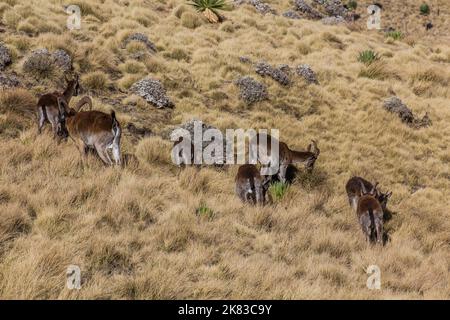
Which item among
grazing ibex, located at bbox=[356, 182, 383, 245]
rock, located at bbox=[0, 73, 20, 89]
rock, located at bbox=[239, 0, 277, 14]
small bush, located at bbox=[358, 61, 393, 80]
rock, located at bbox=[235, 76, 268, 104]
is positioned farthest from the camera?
rock, located at bbox=[239, 0, 277, 14]

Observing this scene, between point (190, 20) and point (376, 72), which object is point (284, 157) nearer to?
point (376, 72)

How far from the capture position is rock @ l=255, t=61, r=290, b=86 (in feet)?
56.7

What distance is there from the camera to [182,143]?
35.9 feet

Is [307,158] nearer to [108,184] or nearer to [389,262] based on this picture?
[389,262]

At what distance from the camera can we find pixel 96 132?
8781 mm

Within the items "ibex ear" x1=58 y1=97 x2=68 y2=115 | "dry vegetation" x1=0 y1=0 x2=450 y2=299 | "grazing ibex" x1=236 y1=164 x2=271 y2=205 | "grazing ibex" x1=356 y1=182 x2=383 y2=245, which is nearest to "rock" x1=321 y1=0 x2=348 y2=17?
"dry vegetation" x1=0 y1=0 x2=450 y2=299

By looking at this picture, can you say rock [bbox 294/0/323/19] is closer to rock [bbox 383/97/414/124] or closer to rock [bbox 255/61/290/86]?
rock [bbox 255/61/290/86]

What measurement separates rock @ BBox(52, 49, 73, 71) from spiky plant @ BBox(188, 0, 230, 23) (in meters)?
11.1

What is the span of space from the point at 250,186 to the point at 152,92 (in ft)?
20.2

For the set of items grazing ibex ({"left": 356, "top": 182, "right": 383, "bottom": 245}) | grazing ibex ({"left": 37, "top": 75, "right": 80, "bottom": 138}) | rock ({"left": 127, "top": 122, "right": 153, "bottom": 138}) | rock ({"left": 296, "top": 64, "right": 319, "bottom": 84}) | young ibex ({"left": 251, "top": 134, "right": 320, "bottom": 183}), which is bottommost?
grazing ibex ({"left": 356, "top": 182, "right": 383, "bottom": 245})

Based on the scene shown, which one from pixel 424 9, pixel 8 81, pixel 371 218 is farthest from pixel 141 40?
pixel 424 9

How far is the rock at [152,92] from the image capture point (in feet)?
45.4

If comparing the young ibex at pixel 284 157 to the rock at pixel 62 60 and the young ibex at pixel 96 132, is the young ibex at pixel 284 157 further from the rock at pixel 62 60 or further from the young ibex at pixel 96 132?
the rock at pixel 62 60

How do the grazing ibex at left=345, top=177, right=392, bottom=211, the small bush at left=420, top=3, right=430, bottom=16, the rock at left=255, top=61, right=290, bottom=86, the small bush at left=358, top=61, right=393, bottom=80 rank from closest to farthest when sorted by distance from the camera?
the grazing ibex at left=345, top=177, right=392, bottom=211, the rock at left=255, top=61, right=290, bottom=86, the small bush at left=358, top=61, right=393, bottom=80, the small bush at left=420, top=3, right=430, bottom=16
